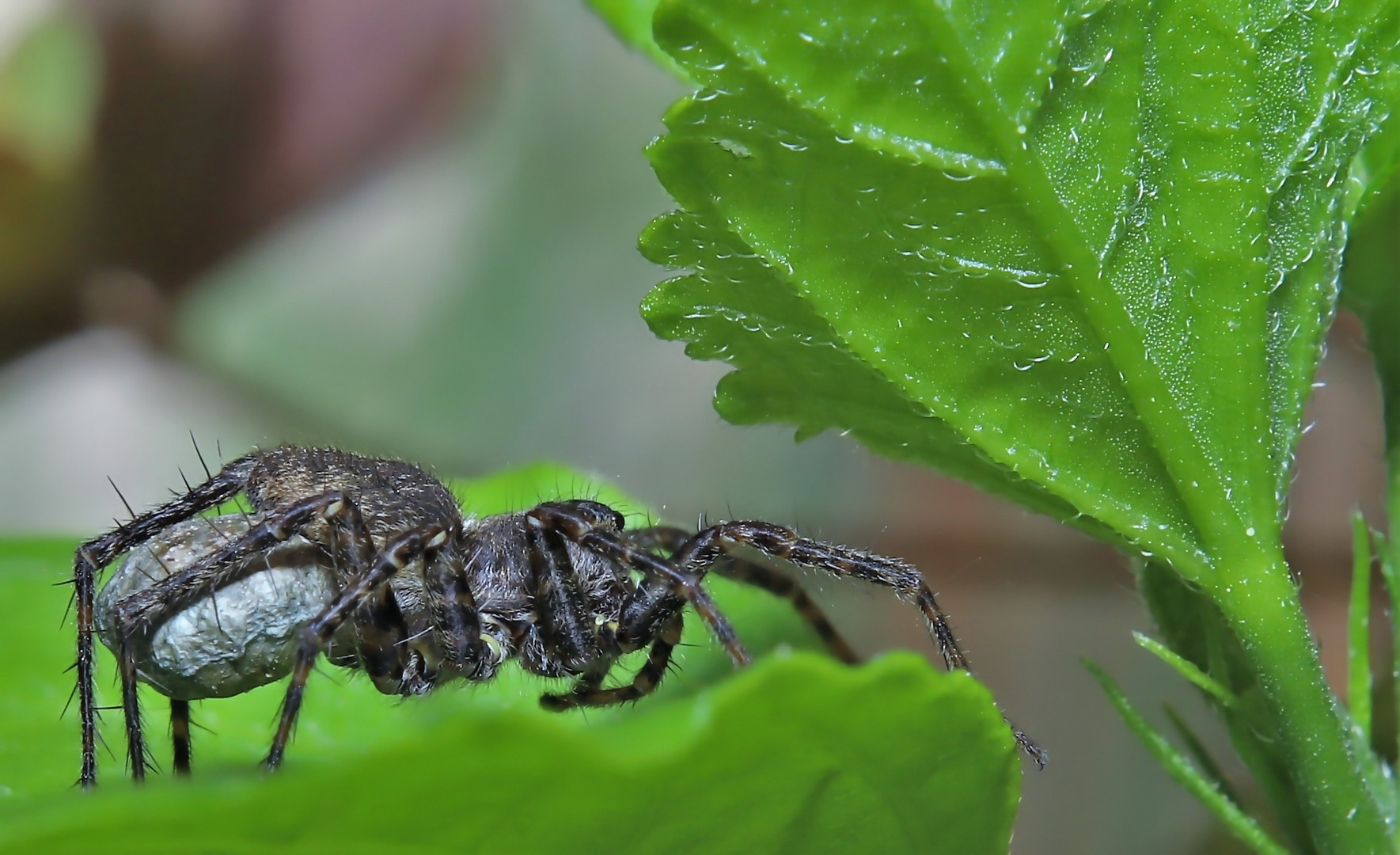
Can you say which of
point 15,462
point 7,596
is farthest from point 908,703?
point 15,462

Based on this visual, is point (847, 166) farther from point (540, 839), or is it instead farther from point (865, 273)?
point (540, 839)

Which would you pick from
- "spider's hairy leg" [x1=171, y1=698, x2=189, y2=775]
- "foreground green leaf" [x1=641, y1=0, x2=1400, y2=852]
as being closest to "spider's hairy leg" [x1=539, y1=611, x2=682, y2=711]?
"spider's hairy leg" [x1=171, y1=698, x2=189, y2=775]

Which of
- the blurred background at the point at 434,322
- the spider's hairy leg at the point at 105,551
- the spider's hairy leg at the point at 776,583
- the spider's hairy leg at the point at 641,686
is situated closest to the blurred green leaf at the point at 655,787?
the spider's hairy leg at the point at 105,551

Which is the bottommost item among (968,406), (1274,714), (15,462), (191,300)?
(1274,714)

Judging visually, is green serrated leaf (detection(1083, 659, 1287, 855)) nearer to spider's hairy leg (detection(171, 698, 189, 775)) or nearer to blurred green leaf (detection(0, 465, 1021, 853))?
blurred green leaf (detection(0, 465, 1021, 853))

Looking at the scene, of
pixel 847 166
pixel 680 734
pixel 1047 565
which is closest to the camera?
pixel 680 734

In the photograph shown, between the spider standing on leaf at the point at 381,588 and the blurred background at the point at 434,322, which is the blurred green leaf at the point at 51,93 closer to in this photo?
the blurred background at the point at 434,322
